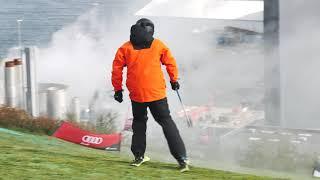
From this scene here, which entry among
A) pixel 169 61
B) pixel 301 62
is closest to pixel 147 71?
pixel 169 61

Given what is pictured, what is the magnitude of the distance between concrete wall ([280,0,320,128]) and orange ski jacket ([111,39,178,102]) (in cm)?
2111

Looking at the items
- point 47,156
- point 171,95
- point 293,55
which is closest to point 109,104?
point 171,95

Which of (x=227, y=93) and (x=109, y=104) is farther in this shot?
(x=227, y=93)

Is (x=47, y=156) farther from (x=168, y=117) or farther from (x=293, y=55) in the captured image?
(x=293, y=55)

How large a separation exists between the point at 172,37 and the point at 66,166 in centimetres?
3967

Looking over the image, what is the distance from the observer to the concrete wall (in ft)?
88.0

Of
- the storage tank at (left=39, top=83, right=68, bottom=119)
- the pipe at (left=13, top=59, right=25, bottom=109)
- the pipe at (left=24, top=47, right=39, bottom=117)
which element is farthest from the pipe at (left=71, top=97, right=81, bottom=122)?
the pipe at (left=13, top=59, right=25, bottom=109)

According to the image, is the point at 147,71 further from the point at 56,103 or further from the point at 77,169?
the point at 56,103

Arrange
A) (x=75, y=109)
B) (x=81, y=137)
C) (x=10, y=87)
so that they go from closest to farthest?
(x=81, y=137)
(x=10, y=87)
(x=75, y=109)

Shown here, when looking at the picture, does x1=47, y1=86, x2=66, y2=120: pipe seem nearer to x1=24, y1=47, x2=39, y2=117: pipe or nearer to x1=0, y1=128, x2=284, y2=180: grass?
x1=24, y1=47, x2=39, y2=117: pipe

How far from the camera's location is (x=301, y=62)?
2894 centimetres

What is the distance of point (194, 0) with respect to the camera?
42.3 metres

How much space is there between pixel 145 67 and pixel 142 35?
0.84ft

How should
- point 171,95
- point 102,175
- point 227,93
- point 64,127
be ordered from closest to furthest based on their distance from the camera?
point 102,175 < point 64,127 < point 171,95 < point 227,93
